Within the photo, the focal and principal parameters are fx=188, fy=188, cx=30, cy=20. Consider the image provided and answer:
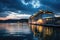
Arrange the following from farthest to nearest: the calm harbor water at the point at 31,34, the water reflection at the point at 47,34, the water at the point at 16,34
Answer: the water at the point at 16,34, the calm harbor water at the point at 31,34, the water reflection at the point at 47,34

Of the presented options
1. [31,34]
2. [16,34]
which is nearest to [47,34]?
[31,34]

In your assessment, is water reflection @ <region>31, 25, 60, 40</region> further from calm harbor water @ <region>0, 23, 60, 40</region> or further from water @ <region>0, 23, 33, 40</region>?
water @ <region>0, 23, 33, 40</region>

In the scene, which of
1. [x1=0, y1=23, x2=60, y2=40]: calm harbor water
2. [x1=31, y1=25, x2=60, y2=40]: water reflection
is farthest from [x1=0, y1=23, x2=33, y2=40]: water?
[x1=31, y1=25, x2=60, y2=40]: water reflection

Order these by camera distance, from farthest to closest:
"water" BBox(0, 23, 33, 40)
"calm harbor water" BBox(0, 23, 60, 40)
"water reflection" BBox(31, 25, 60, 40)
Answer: "water" BBox(0, 23, 33, 40) → "calm harbor water" BBox(0, 23, 60, 40) → "water reflection" BBox(31, 25, 60, 40)

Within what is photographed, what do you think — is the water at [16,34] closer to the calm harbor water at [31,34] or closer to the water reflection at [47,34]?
the calm harbor water at [31,34]

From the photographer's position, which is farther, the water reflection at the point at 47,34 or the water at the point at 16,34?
the water at the point at 16,34

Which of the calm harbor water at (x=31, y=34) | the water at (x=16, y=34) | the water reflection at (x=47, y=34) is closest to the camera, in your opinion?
the water reflection at (x=47, y=34)

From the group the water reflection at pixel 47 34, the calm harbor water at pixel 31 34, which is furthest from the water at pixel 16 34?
the water reflection at pixel 47 34

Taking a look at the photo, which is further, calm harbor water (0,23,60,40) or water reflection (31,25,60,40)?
calm harbor water (0,23,60,40)

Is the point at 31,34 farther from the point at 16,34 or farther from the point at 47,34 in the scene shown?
the point at 47,34

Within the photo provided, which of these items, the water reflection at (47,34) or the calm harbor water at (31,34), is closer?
the water reflection at (47,34)

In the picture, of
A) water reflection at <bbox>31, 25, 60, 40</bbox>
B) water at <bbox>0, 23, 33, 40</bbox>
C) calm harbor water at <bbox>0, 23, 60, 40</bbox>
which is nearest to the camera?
water reflection at <bbox>31, 25, 60, 40</bbox>

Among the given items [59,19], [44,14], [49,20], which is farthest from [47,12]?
[59,19]

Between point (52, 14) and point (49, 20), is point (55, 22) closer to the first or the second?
point (49, 20)
